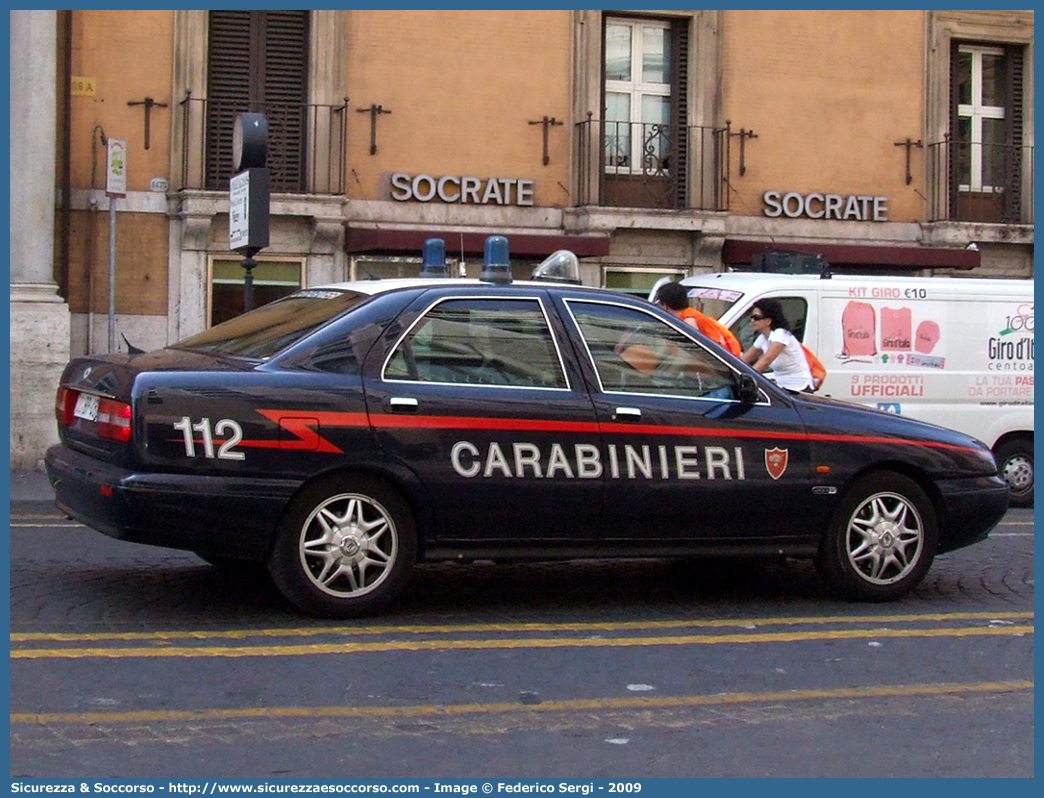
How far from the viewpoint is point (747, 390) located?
279 inches

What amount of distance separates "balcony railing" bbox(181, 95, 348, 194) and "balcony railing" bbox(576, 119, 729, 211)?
146 inches

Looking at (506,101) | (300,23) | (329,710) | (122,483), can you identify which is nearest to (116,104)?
(300,23)

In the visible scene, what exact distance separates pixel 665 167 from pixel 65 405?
13.9m

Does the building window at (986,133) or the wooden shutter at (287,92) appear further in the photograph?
the building window at (986,133)

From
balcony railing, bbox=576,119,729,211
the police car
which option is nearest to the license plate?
the police car

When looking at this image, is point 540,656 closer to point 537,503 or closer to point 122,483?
point 537,503

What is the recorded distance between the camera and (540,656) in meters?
6.07

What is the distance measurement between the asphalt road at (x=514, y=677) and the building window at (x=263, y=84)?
10.4 meters

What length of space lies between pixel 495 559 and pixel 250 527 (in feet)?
3.79

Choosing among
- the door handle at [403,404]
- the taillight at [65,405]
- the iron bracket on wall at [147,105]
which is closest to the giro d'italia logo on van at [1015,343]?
the door handle at [403,404]

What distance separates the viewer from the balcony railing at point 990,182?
2097 cm

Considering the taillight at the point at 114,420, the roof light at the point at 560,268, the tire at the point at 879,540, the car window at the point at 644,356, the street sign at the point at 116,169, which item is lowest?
the tire at the point at 879,540

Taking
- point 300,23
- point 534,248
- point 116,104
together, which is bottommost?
point 534,248

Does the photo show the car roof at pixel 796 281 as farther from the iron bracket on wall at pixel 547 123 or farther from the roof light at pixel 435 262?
the iron bracket on wall at pixel 547 123
